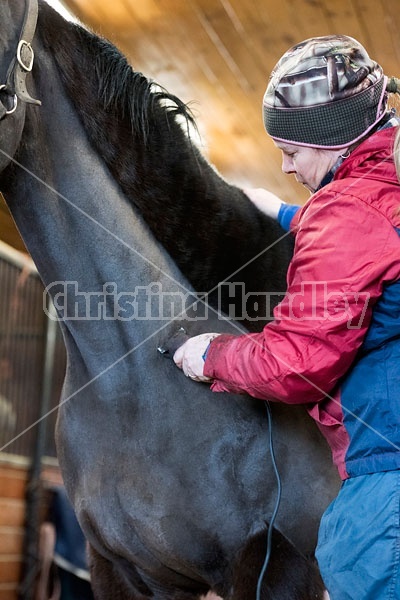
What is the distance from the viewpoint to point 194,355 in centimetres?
172

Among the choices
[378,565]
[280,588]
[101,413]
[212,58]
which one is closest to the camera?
[378,565]

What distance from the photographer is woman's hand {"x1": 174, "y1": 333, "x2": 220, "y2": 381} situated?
5.56 feet

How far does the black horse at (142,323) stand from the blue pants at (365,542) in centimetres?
39

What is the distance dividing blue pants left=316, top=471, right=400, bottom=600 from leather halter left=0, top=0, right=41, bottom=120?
40.7 inches

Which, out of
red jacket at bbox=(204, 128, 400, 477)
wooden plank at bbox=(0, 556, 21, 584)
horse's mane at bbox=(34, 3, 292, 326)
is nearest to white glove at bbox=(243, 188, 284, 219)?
horse's mane at bbox=(34, 3, 292, 326)

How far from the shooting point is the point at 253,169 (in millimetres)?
5867

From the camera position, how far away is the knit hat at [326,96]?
1.58 m

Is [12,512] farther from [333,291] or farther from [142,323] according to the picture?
[333,291]

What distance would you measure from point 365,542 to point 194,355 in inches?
21.0

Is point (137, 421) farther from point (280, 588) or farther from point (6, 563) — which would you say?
point (6, 563)

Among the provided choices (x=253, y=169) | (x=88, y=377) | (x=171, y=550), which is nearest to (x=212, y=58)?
(x=253, y=169)

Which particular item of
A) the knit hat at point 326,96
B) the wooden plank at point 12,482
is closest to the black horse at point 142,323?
the knit hat at point 326,96

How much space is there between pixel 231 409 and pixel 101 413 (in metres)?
0.31

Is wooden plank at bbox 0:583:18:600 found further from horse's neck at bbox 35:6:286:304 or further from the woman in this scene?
the woman
